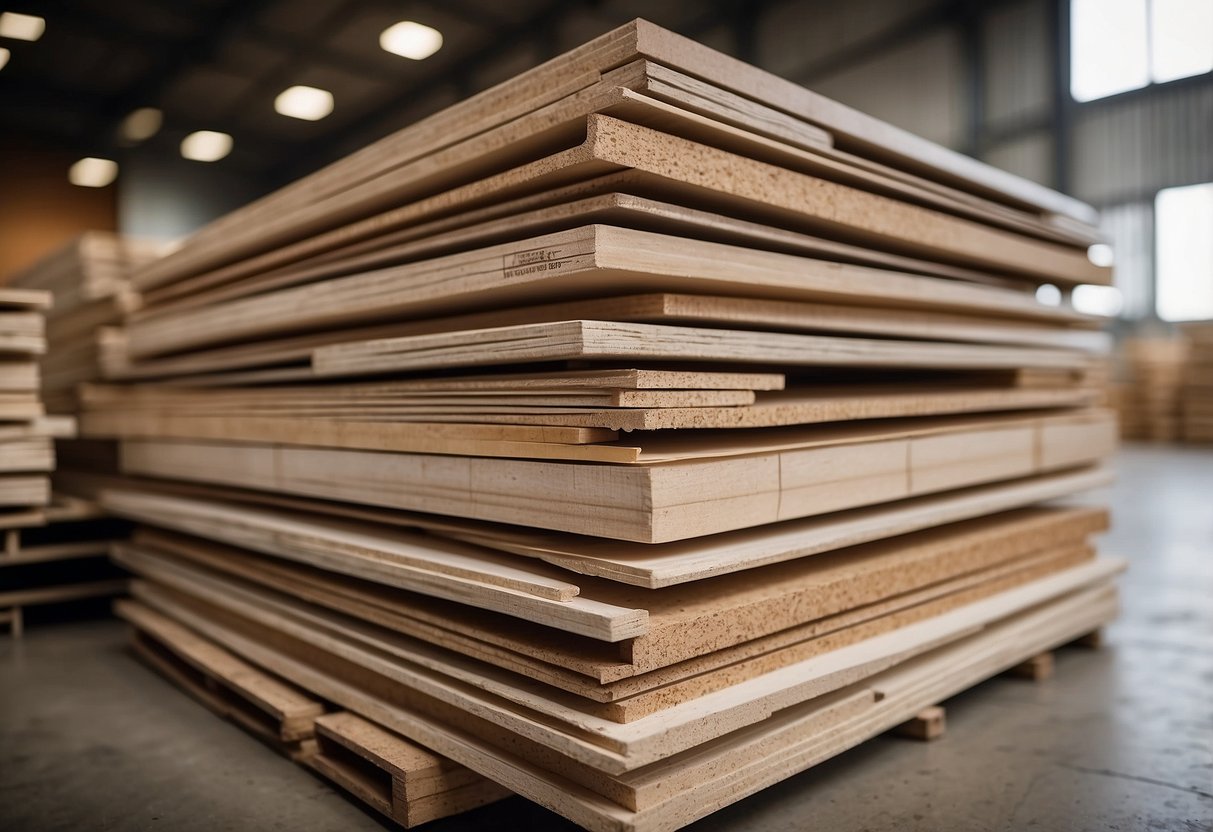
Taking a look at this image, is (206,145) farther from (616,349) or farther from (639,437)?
(616,349)

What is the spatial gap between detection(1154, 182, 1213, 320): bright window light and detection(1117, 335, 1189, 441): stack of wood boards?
2.08 feet

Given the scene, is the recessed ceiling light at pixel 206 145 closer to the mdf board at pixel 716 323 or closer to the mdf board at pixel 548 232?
the mdf board at pixel 716 323

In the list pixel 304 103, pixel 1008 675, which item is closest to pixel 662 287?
pixel 1008 675

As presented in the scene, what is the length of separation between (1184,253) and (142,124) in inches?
611

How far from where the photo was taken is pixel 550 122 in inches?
78.8

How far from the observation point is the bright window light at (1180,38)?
1412 cm

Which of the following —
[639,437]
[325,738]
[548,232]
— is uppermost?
[548,232]

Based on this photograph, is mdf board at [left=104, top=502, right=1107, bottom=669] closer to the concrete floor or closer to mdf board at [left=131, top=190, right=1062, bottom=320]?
the concrete floor

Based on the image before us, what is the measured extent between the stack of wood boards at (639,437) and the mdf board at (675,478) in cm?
1

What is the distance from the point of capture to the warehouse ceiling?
246 inches

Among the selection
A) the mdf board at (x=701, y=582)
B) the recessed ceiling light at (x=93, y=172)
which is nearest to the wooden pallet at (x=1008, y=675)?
the mdf board at (x=701, y=582)

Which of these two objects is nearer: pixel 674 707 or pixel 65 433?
pixel 674 707

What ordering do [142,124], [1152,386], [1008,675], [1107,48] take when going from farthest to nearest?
[1152,386] < [1107,48] < [142,124] < [1008,675]

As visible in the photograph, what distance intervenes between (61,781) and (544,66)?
7.96 ft
